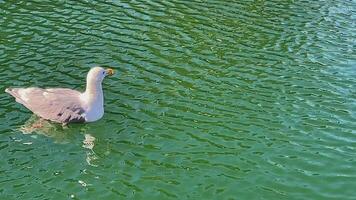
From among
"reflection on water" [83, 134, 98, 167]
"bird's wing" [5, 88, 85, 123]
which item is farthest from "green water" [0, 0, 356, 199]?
"bird's wing" [5, 88, 85, 123]

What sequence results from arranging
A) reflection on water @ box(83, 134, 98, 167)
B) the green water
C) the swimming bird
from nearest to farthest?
1. the green water
2. reflection on water @ box(83, 134, 98, 167)
3. the swimming bird

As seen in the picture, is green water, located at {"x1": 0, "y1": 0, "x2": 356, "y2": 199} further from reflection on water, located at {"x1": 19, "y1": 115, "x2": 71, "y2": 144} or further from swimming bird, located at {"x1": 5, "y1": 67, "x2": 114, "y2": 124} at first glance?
swimming bird, located at {"x1": 5, "y1": 67, "x2": 114, "y2": 124}

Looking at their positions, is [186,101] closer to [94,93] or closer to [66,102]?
[94,93]

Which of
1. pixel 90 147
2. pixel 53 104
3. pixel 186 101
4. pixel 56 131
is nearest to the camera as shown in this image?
pixel 90 147

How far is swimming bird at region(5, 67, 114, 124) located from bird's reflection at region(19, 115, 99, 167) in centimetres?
22

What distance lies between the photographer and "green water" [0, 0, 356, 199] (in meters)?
16.8

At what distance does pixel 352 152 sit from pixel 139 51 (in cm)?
1128

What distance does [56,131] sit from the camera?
1948 centimetres

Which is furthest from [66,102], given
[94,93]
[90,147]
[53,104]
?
[90,147]

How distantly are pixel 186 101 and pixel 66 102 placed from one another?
14.9ft

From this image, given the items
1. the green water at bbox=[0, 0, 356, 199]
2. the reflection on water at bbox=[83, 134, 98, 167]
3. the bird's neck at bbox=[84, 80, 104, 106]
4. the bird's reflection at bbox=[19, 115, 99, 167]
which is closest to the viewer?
the green water at bbox=[0, 0, 356, 199]

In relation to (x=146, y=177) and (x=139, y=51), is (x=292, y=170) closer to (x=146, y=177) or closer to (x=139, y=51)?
(x=146, y=177)

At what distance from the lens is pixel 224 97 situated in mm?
22062

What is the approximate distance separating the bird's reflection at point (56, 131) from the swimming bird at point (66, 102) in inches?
8.6
